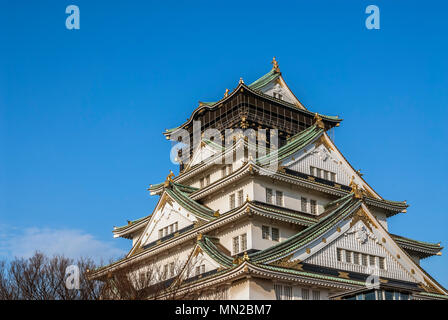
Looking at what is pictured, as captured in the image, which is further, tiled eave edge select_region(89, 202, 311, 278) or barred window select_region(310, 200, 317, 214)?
barred window select_region(310, 200, 317, 214)

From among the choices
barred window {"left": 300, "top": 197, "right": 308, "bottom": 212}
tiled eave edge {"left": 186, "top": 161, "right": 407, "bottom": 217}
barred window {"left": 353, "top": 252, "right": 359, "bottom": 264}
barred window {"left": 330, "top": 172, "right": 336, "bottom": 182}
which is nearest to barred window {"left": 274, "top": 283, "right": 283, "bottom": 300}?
barred window {"left": 353, "top": 252, "right": 359, "bottom": 264}

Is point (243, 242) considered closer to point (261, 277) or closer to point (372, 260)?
point (261, 277)

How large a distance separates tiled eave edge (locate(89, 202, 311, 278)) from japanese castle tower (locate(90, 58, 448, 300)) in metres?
0.09

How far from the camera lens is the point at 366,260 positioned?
41.2 metres

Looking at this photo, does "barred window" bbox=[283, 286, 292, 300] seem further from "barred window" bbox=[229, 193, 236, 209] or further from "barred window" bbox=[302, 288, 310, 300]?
"barred window" bbox=[229, 193, 236, 209]

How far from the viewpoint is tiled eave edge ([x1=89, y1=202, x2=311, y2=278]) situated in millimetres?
39812

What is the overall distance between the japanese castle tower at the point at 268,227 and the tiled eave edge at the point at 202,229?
3.4 inches

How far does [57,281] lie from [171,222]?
40.1 ft

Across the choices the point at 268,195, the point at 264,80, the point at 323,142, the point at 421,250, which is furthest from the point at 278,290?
the point at 264,80

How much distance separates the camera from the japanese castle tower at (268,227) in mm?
36469

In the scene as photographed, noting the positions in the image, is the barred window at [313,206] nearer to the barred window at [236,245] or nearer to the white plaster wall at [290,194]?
the white plaster wall at [290,194]

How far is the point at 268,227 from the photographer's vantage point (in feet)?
138

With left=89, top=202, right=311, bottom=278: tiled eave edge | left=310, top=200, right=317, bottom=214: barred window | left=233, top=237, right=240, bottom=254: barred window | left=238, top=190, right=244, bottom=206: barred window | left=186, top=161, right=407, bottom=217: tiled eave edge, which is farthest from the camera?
left=310, top=200, right=317, bottom=214: barred window
